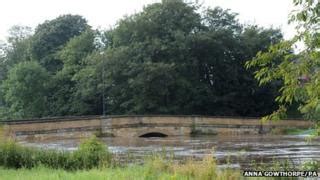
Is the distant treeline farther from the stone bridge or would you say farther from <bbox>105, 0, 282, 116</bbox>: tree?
the stone bridge

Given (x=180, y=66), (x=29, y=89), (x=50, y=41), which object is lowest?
(x=29, y=89)

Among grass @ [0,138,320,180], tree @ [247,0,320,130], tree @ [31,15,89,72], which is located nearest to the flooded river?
grass @ [0,138,320,180]

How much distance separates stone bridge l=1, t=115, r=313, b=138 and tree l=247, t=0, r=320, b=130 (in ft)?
127

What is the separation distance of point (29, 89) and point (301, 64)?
61690 millimetres

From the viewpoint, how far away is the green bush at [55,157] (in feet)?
52.1

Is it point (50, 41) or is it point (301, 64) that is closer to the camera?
point (301, 64)

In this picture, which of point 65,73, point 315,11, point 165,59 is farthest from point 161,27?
point 315,11

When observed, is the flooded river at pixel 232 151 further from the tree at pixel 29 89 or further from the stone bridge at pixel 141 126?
the tree at pixel 29 89

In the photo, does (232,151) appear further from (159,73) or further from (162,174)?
(159,73)

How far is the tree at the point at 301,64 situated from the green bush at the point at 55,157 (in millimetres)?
8290

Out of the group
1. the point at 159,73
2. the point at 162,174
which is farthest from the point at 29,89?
the point at 162,174

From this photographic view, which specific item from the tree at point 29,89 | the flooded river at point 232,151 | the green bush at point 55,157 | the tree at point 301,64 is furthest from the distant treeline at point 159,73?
the tree at point 301,64

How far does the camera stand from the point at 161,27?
66812 mm

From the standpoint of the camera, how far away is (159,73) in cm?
6069
